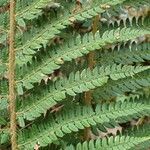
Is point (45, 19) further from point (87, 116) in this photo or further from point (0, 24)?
point (87, 116)

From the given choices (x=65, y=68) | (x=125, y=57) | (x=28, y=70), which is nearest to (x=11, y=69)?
(x=28, y=70)

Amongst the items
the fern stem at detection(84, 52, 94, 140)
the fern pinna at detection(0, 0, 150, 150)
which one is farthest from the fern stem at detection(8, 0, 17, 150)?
the fern stem at detection(84, 52, 94, 140)

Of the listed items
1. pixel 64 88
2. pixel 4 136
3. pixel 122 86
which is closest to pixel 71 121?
pixel 64 88

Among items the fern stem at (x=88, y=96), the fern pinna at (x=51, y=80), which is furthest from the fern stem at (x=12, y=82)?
the fern stem at (x=88, y=96)

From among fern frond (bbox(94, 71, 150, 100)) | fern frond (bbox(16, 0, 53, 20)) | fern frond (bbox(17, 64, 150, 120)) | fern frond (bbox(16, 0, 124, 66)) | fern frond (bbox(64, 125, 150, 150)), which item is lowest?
fern frond (bbox(64, 125, 150, 150))

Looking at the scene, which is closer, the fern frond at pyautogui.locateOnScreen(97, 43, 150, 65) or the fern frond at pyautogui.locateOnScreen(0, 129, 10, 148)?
the fern frond at pyautogui.locateOnScreen(0, 129, 10, 148)

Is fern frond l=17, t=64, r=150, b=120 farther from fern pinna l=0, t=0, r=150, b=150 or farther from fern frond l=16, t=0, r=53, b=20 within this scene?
fern frond l=16, t=0, r=53, b=20
